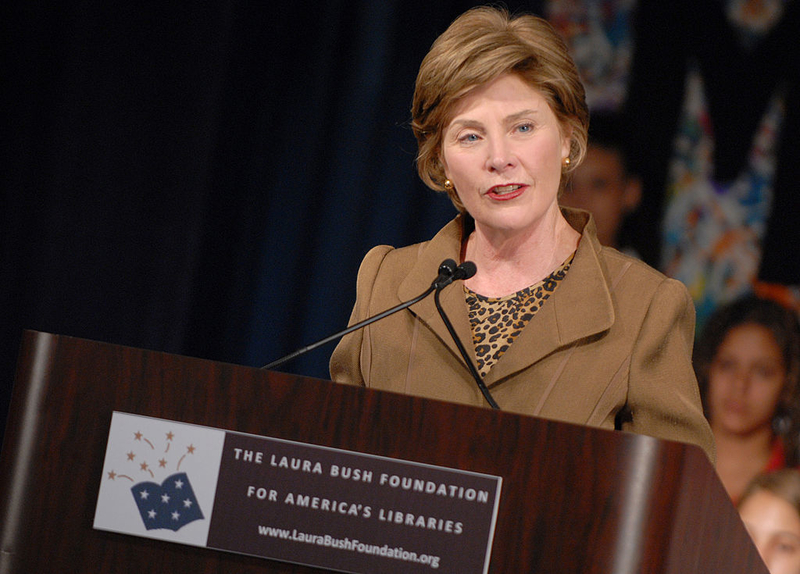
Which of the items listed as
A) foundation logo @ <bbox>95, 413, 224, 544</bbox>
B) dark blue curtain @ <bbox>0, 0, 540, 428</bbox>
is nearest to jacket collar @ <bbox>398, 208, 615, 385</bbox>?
foundation logo @ <bbox>95, 413, 224, 544</bbox>

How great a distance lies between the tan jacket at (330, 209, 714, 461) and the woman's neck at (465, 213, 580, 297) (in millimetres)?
50

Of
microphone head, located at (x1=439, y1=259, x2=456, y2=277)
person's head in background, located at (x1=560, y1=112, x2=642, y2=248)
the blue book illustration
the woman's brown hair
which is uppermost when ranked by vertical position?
person's head in background, located at (x1=560, y1=112, x2=642, y2=248)

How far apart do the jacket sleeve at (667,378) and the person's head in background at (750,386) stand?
183 cm

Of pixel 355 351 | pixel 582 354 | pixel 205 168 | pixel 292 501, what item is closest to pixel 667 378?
pixel 582 354

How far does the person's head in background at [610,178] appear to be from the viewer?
3.39 m

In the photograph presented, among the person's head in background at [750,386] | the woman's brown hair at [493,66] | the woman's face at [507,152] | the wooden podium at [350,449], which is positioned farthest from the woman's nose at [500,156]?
the person's head in background at [750,386]

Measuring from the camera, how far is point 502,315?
1.65 metres

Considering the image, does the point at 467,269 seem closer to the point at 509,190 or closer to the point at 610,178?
the point at 509,190

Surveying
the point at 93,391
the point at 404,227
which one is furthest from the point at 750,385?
the point at 93,391

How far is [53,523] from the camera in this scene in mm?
1096

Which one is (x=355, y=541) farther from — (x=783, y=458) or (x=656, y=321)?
Answer: (x=783, y=458)

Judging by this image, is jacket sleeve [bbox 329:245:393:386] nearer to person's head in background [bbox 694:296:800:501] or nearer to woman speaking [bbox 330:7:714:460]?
woman speaking [bbox 330:7:714:460]

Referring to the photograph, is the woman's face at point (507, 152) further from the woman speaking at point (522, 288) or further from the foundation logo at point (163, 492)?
the foundation logo at point (163, 492)

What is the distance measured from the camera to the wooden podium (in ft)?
3.26
